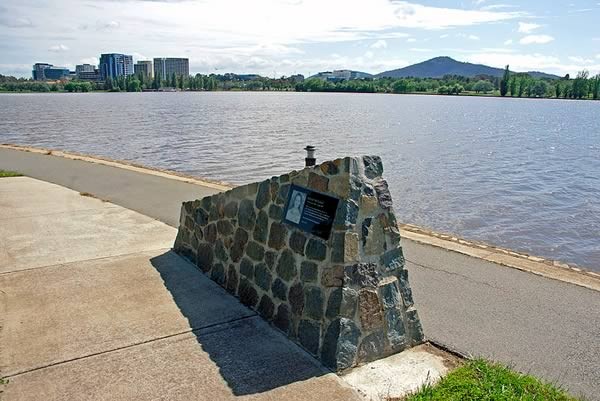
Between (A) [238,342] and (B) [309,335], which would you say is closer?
(B) [309,335]

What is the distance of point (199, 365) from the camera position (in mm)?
4320

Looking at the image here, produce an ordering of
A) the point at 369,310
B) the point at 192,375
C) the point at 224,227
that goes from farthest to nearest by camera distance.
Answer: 1. the point at 224,227
2. the point at 369,310
3. the point at 192,375

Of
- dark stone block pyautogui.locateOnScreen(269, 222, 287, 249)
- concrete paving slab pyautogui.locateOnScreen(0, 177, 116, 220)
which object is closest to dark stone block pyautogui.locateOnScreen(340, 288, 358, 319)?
dark stone block pyautogui.locateOnScreen(269, 222, 287, 249)

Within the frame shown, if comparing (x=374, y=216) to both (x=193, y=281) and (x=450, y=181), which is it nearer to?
(x=193, y=281)

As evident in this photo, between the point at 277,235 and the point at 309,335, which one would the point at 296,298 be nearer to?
the point at 309,335

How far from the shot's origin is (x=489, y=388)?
3.94 meters

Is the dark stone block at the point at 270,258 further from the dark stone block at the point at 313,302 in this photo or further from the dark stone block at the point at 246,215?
the dark stone block at the point at 313,302

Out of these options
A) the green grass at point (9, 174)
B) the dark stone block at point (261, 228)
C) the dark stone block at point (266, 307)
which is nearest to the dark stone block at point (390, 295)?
the dark stone block at point (266, 307)

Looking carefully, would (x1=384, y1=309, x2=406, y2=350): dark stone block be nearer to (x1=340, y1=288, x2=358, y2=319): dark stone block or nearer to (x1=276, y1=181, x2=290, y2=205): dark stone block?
(x1=340, y1=288, x2=358, y2=319): dark stone block

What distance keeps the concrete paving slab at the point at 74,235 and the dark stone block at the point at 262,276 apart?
8.94ft

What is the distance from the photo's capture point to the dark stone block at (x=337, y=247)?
14.1ft

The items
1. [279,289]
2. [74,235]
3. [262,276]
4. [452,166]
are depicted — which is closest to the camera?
[279,289]

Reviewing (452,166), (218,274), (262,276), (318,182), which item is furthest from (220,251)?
(452,166)

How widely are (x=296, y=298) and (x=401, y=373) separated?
3.53ft
